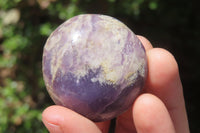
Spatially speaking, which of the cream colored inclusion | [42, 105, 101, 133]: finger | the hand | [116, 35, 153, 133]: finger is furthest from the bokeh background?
[42, 105, 101, 133]: finger

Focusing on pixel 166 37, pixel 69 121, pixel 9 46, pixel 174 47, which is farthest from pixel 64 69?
pixel 174 47

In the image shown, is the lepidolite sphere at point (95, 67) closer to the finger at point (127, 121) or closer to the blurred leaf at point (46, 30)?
the finger at point (127, 121)

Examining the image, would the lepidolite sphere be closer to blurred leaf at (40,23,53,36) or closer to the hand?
the hand

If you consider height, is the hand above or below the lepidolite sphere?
below

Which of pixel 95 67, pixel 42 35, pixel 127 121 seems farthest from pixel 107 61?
pixel 42 35

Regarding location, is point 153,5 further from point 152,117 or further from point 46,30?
point 152,117

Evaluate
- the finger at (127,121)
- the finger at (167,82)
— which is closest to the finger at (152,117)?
the finger at (167,82)
